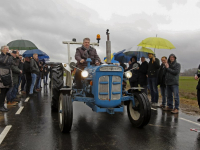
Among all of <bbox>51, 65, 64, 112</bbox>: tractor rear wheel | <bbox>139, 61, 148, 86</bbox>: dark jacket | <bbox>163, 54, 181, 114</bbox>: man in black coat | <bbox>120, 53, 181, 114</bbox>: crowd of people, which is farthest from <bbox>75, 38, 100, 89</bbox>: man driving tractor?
<bbox>139, 61, 148, 86</bbox>: dark jacket

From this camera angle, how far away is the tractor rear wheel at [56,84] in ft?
18.3

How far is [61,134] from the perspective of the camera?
398 centimetres

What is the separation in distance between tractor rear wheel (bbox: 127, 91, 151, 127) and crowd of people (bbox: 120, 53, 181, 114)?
54.6 inches

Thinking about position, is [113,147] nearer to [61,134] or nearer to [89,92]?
[61,134]

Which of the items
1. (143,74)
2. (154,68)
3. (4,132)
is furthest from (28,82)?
(154,68)

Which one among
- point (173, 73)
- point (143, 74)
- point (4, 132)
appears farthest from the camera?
point (143, 74)

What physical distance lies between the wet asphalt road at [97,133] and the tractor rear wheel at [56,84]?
33 centimetres

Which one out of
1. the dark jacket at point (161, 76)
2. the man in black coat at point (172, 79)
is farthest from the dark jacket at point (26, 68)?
the man in black coat at point (172, 79)

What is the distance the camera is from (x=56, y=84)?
5.62 meters

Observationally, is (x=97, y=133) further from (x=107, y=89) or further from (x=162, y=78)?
(x=162, y=78)

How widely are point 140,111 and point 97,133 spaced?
43.5 inches

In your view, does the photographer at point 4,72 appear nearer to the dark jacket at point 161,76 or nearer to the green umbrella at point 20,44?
the green umbrella at point 20,44

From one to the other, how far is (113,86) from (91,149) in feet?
4.91

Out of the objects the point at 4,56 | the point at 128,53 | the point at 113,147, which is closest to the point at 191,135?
the point at 113,147
